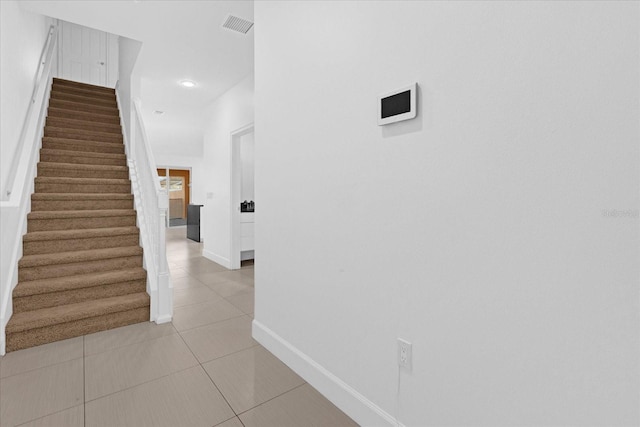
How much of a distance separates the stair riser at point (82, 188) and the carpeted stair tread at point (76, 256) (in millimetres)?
1081

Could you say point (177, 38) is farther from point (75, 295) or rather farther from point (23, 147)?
point (75, 295)

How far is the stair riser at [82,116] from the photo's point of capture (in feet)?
14.7

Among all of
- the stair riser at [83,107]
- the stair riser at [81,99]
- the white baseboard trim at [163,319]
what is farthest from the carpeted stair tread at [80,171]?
the white baseboard trim at [163,319]

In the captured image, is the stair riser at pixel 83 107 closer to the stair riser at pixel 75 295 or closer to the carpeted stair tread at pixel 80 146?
the carpeted stair tread at pixel 80 146

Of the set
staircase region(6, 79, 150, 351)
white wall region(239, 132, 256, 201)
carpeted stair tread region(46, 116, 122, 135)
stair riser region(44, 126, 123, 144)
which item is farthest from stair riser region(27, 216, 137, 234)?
white wall region(239, 132, 256, 201)

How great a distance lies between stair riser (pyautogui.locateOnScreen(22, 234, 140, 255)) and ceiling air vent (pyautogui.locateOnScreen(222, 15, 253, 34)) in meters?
2.34

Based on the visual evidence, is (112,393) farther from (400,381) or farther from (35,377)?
(400,381)

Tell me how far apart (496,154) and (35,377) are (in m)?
2.71

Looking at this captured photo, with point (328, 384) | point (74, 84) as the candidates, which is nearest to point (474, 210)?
point (328, 384)

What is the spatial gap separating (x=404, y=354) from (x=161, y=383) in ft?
4.68

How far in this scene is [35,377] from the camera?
186 centimetres

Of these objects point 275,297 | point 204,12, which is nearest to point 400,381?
point 275,297

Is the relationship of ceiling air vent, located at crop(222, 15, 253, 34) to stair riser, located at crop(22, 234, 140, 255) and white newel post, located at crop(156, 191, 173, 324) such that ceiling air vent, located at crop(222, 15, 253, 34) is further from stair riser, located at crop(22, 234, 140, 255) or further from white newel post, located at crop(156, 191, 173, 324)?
stair riser, located at crop(22, 234, 140, 255)

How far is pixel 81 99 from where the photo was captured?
5.03 meters
